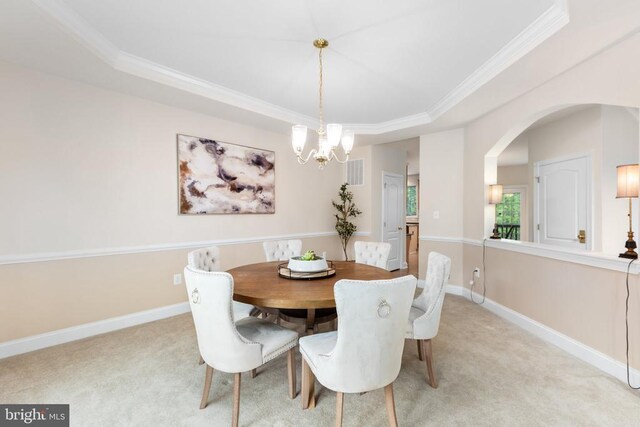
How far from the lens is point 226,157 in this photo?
3938 millimetres

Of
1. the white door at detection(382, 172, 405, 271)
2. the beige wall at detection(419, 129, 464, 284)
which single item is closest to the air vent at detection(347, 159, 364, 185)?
the white door at detection(382, 172, 405, 271)

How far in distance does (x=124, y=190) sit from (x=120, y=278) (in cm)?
97

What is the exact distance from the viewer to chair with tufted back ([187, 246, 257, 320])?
232 centimetres

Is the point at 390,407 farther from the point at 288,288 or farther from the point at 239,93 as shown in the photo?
the point at 239,93

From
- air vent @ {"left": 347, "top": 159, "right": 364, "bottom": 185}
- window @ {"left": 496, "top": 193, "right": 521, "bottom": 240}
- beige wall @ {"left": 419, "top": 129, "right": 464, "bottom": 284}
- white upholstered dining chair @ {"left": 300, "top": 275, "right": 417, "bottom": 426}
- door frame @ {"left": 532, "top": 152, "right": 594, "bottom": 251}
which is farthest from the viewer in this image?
window @ {"left": 496, "top": 193, "right": 521, "bottom": 240}

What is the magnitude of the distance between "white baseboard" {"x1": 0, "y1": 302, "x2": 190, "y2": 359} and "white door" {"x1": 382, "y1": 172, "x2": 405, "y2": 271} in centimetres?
388

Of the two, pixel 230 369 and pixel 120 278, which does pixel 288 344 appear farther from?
pixel 120 278

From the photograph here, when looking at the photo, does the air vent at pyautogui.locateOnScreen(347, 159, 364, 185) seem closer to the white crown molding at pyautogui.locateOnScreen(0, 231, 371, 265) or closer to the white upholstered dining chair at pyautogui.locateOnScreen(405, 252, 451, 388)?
the white crown molding at pyautogui.locateOnScreen(0, 231, 371, 265)

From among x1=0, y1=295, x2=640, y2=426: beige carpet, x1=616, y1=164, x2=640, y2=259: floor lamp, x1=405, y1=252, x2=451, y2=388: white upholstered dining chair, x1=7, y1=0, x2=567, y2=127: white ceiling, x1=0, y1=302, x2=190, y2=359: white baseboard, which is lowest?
x1=0, y1=295, x2=640, y2=426: beige carpet

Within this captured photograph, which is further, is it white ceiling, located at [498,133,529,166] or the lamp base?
white ceiling, located at [498,133,529,166]

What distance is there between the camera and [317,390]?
2029 mm

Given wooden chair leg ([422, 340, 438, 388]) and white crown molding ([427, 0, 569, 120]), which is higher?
white crown molding ([427, 0, 569, 120])

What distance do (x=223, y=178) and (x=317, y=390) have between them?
2866 mm

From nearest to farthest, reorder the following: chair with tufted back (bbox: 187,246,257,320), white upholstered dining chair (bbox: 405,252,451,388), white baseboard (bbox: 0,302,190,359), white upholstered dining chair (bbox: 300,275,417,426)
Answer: white upholstered dining chair (bbox: 300,275,417,426) → white upholstered dining chair (bbox: 405,252,451,388) → chair with tufted back (bbox: 187,246,257,320) → white baseboard (bbox: 0,302,190,359)
